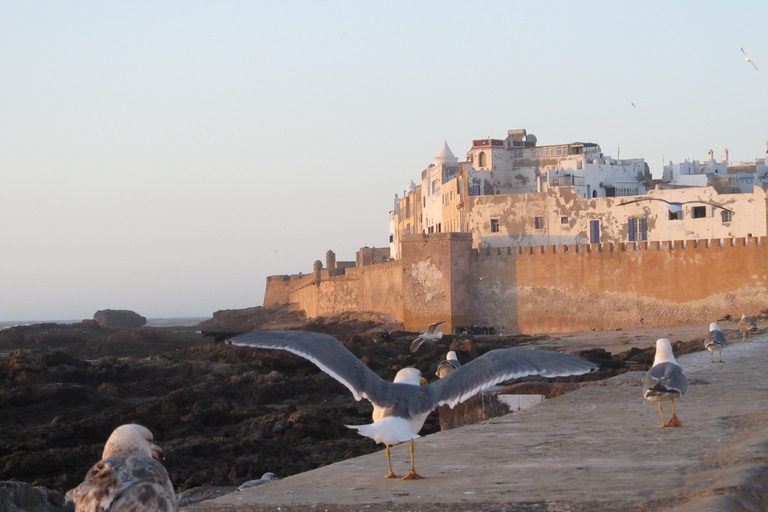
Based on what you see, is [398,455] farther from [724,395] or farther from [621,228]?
[621,228]

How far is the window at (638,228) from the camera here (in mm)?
34000

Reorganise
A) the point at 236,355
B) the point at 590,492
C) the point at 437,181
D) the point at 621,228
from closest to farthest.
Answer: the point at 590,492, the point at 236,355, the point at 621,228, the point at 437,181

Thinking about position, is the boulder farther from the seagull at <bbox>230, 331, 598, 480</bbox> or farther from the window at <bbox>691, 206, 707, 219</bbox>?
the seagull at <bbox>230, 331, 598, 480</bbox>

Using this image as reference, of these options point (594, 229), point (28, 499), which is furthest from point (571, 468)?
point (594, 229)

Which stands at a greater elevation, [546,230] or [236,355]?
[546,230]

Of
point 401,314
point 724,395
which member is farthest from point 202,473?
point 401,314

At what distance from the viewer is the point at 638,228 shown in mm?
34062

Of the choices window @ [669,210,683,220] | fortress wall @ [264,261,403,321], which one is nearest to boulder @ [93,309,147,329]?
fortress wall @ [264,261,403,321]

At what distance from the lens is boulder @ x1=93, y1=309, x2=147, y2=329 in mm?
54156

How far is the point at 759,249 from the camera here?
24.6m

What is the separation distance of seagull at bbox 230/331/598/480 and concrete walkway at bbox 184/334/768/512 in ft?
1.03

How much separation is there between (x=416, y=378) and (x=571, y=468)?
1073 mm

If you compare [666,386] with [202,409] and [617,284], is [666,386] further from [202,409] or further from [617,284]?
[617,284]

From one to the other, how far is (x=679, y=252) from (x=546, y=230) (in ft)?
31.3
